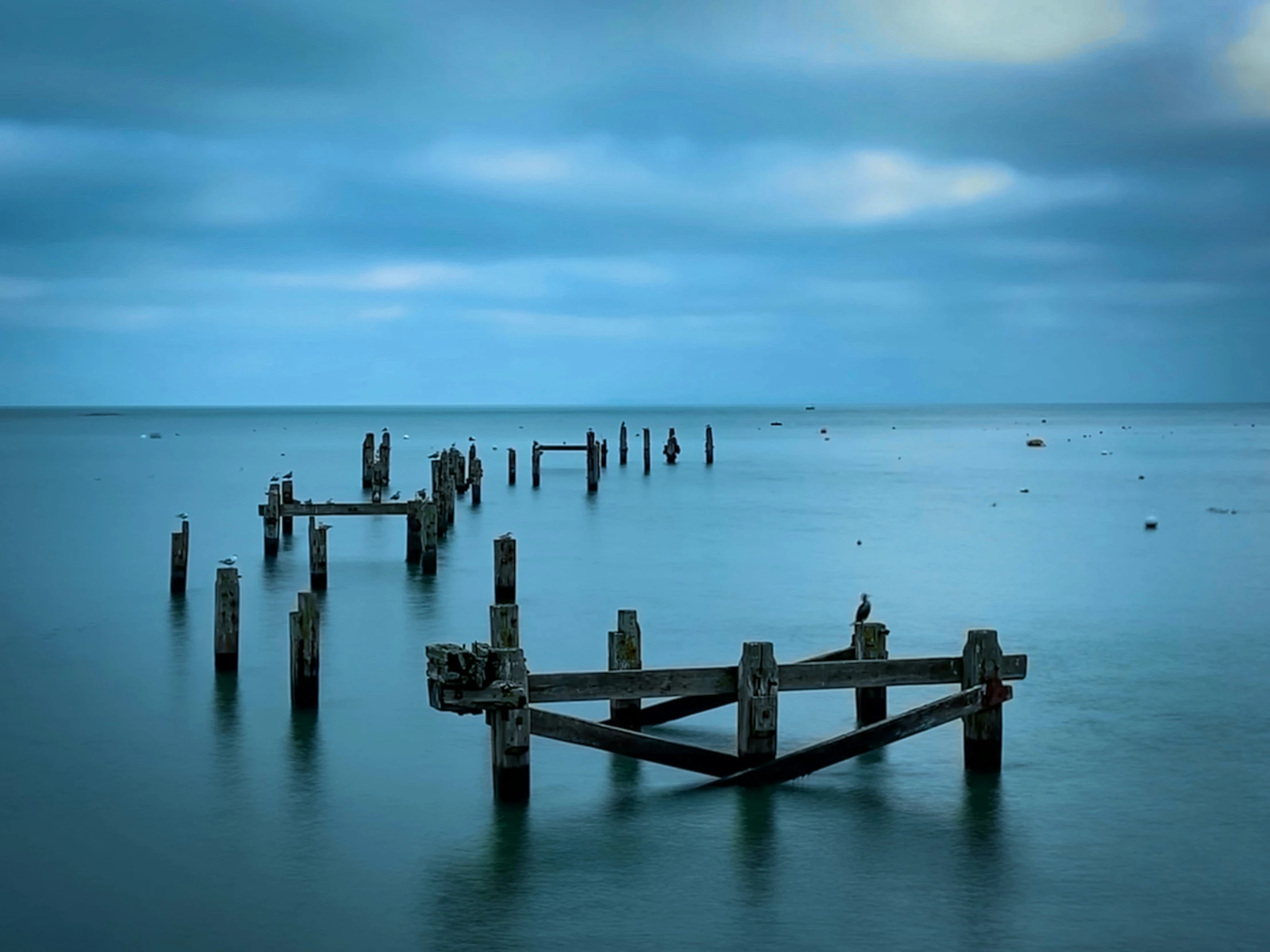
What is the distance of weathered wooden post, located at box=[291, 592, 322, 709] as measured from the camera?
16562mm

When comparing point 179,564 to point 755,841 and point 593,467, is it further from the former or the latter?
point 593,467

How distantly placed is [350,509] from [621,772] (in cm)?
1630

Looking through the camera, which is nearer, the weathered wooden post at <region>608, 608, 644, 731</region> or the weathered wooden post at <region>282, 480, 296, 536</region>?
the weathered wooden post at <region>608, 608, 644, 731</region>

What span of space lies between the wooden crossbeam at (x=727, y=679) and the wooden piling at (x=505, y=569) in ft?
37.6

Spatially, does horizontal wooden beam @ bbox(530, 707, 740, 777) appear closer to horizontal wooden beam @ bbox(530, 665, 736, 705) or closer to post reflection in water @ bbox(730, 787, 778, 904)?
horizontal wooden beam @ bbox(530, 665, 736, 705)

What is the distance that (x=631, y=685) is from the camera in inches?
520

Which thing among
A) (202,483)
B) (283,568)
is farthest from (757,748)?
(202,483)

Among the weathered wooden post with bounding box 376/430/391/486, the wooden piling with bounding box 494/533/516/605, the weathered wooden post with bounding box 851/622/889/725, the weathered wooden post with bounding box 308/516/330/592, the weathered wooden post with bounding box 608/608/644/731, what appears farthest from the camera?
the weathered wooden post with bounding box 376/430/391/486

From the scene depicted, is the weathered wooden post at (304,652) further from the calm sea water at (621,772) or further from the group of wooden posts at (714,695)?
the group of wooden posts at (714,695)

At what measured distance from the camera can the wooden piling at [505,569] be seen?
2528 centimetres

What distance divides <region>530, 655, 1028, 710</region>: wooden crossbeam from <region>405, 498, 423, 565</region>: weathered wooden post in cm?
1705

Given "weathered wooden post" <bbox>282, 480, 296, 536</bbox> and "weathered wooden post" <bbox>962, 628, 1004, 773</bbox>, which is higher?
"weathered wooden post" <bbox>282, 480, 296, 536</bbox>

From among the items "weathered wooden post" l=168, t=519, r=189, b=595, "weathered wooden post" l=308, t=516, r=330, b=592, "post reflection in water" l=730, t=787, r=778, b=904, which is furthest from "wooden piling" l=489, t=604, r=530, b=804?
"weathered wooden post" l=168, t=519, r=189, b=595

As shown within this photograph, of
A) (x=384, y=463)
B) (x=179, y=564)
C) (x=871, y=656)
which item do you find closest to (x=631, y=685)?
(x=871, y=656)
